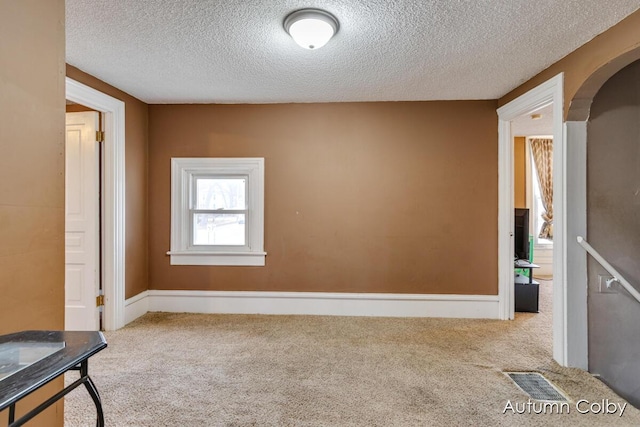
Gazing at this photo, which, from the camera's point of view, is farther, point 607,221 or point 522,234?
point 522,234

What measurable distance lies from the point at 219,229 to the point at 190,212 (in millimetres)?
382

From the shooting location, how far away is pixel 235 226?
3.78m

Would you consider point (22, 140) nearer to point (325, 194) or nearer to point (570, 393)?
point (325, 194)

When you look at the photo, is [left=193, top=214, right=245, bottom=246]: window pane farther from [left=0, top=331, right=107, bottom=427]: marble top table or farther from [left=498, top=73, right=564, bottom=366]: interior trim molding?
[left=498, top=73, right=564, bottom=366]: interior trim molding

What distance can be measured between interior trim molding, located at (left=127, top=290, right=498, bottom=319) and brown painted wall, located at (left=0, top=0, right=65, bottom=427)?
2.18m

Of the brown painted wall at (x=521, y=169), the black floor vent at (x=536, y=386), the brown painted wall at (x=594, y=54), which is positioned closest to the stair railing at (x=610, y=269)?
the black floor vent at (x=536, y=386)

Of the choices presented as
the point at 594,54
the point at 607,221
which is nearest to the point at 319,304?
the point at 607,221

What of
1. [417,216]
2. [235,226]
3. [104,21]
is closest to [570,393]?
[417,216]

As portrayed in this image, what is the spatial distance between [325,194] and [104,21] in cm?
237

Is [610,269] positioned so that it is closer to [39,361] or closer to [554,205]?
[554,205]

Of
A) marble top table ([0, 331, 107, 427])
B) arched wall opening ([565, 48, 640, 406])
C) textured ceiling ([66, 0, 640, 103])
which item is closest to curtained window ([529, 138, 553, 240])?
textured ceiling ([66, 0, 640, 103])

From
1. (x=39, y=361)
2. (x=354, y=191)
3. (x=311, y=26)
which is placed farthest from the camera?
(x=354, y=191)

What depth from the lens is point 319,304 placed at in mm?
3662

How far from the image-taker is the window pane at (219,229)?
12.4 ft
